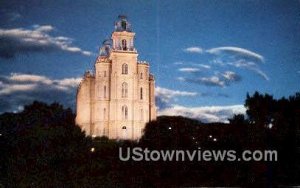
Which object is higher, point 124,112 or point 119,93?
point 119,93

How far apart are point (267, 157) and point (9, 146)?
38.3 feet

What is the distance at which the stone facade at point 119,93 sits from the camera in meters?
51.1

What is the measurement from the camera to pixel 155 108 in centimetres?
5444

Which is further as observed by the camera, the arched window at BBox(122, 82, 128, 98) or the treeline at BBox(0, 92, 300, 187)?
the arched window at BBox(122, 82, 128, 98)

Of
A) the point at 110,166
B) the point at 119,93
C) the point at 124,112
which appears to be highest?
the point at 119,93

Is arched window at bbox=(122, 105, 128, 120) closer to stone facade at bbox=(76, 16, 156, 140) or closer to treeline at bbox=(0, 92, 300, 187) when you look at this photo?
stone facade at bbox=(76, 16, 156, 140)

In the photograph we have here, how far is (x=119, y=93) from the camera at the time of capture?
51.1 metres

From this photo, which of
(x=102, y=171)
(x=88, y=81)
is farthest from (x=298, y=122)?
(x=88, y=81)

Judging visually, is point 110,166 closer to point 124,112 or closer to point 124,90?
point 124,112

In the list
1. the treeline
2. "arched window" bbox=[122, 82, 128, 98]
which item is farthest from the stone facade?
the treeline

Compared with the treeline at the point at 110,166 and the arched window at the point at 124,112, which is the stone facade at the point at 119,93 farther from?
the treeline at the point at 110,166

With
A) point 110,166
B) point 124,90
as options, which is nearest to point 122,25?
point 124,90

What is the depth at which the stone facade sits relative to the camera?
51.1 meters

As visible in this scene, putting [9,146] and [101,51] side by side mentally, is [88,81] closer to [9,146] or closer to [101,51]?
[101,51]
